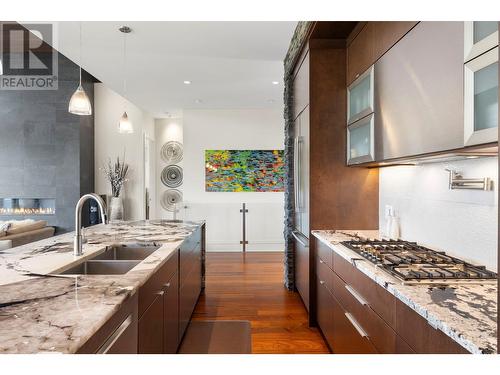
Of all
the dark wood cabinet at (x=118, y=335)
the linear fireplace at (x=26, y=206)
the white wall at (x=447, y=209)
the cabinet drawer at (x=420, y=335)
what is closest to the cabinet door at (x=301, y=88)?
the white wall at (x=447, y=209)

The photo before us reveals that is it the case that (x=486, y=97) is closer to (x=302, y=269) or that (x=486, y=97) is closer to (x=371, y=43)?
(x=371, y=43)

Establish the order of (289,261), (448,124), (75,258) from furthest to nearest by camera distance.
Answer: (289,261) < (75,258) < (448,124)

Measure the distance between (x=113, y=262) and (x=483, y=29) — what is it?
205cm

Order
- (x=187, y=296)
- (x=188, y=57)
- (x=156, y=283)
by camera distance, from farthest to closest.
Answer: (x=188, y=57) < (x=187, y=296) < (x=156, y=283)

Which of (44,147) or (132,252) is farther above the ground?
(44,147)

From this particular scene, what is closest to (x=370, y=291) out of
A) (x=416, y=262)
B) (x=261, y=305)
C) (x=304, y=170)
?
(x=416, y=262)

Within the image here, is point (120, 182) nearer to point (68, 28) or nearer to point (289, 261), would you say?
point (68, 28)

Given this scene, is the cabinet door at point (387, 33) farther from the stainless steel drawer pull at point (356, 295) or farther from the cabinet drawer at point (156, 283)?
the cabinet drawer at point (156, 283)

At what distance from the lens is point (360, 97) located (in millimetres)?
2434

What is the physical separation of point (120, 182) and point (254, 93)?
136 inches

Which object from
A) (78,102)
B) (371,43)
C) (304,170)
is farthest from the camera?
(304,170)
